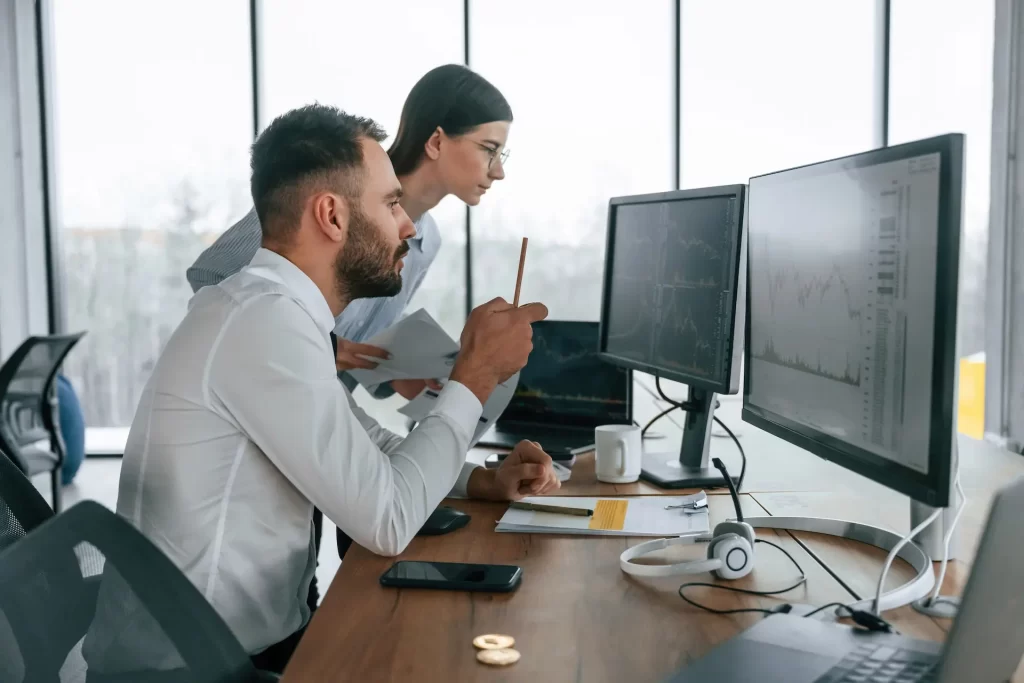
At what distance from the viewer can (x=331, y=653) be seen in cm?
93

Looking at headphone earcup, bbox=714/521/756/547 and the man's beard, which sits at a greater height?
the man's beard

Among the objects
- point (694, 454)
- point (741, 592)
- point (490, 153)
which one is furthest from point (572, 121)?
point (741, 592)

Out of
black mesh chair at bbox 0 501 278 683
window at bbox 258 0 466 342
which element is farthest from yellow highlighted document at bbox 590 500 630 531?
window at bbox 258 0 466 342


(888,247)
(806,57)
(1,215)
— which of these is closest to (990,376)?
(806,57)

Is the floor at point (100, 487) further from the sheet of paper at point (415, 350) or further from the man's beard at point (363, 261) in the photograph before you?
the man's beard at point (363, 261)

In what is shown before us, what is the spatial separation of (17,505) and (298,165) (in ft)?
1.99

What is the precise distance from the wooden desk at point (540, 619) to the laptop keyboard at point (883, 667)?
5.6 inches

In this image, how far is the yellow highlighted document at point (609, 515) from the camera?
138 cm

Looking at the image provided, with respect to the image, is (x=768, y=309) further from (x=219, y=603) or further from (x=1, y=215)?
(x=1, y=215)

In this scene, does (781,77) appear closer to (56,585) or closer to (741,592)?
(741,592)

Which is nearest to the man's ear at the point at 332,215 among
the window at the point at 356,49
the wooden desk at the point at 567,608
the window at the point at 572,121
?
the wooden desk at the point at 567,608

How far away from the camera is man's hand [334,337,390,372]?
216 centimetres

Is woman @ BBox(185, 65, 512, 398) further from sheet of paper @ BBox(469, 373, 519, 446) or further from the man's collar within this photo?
the man's collar

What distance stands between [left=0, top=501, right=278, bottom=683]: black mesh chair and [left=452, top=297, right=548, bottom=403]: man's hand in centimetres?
59
